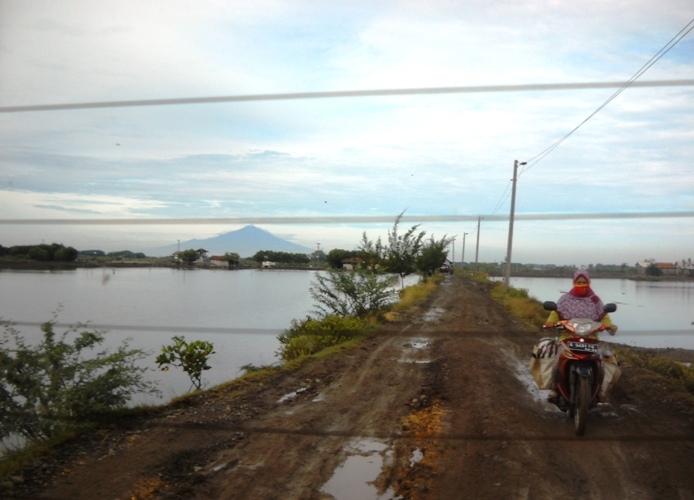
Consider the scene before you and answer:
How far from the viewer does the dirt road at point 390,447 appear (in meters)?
4.86

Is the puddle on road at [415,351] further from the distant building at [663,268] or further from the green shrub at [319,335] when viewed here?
the distant building at [663,268]

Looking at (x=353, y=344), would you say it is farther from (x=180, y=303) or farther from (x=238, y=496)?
(x=238, y=496)

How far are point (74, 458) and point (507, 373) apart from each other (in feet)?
21.2

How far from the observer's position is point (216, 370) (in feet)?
38.3

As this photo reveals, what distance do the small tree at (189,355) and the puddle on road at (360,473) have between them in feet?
14.0

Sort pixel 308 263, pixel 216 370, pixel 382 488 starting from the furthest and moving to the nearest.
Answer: pixel 216 370
pixel 308 263
pixel 382 488

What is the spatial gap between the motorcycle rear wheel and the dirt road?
0.36 ft

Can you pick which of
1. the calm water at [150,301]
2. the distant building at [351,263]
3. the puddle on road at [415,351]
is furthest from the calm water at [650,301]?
the distant building at [351,263]

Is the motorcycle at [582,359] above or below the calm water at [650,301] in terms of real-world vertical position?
below

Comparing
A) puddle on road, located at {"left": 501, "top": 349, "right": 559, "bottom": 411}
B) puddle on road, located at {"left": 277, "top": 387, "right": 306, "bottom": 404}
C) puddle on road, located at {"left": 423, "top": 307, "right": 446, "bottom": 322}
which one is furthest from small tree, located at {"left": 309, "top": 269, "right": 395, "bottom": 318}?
puddle on road, located at {"left": 277, "top": 387, "right": 306, "bottom": 404}

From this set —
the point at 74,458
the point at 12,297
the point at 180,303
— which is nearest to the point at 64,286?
the point at 12,297

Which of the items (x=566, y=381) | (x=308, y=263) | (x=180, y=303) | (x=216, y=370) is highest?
(x=308, y=263)

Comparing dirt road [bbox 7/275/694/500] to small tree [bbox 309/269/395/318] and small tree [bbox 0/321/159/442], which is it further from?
small tree [bbox 309/269/395/318]

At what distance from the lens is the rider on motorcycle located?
6.64 meters
